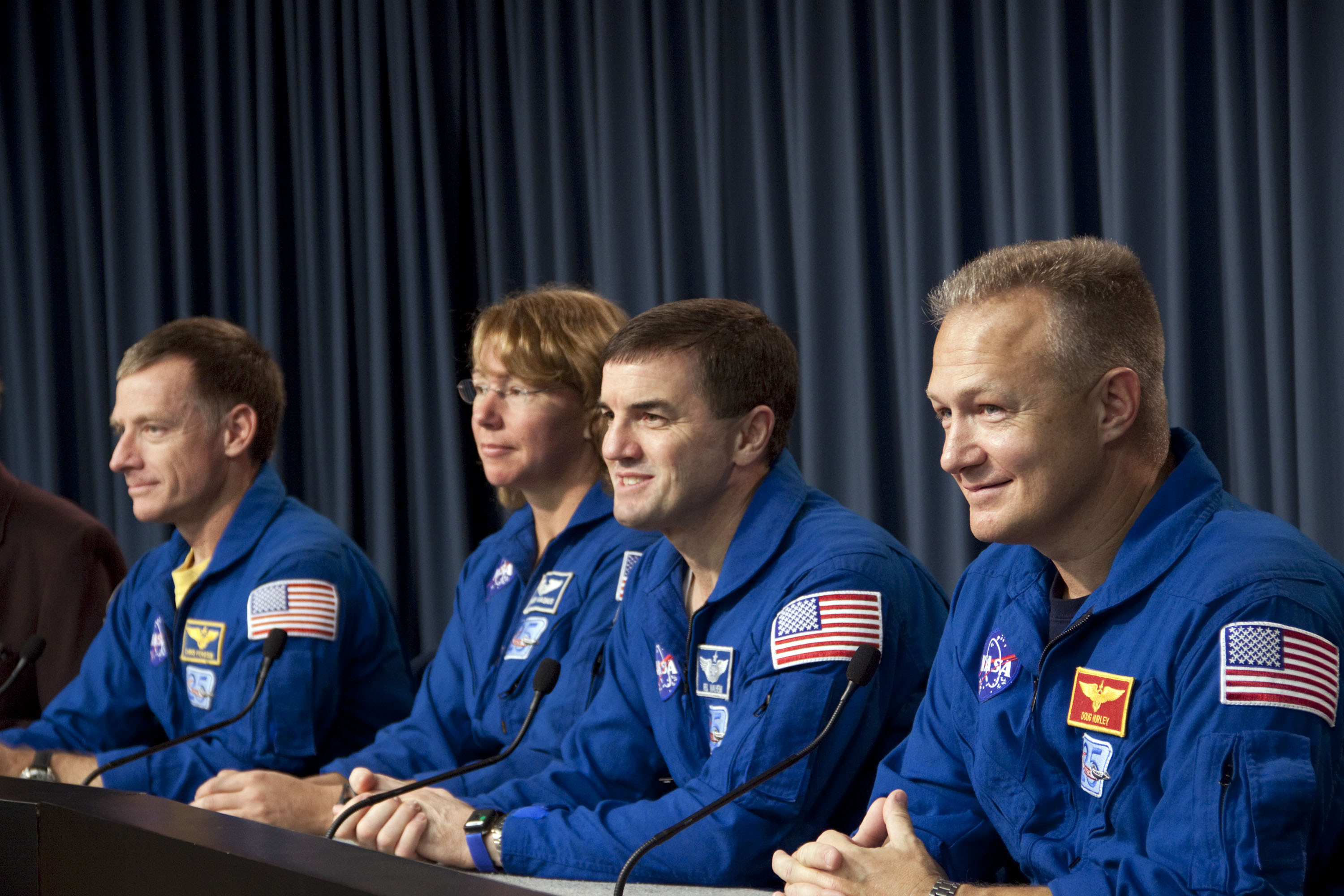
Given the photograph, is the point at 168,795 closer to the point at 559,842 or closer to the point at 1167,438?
the point at 559,842

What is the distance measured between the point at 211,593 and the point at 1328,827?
6.69 feet

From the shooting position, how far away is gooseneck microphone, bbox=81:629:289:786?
221 centimetres

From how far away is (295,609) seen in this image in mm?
2547

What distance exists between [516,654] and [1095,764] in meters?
1.21

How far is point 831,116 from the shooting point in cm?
337

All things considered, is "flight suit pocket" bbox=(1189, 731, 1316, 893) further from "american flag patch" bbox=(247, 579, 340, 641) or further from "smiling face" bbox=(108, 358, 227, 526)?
"smiling face" bbox=(108, 358, 227, 526)

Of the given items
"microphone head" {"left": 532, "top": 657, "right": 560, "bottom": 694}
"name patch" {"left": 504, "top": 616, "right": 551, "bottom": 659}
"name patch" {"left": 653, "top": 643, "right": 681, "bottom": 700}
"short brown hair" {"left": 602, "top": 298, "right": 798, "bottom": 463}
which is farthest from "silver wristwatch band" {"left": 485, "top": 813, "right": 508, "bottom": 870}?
"short brown hair" {"left": 602, "top": 298, "right": 798, "bottom": 463}

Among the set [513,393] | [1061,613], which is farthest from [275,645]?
[1061,613]

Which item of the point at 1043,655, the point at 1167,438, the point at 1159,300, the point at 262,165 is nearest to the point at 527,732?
the point at 1043,655

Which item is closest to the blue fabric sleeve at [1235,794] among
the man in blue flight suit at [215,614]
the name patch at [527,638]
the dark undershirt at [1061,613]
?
the dark undershirt at [1061,613]

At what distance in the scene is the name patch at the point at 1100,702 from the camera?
1.45 metres

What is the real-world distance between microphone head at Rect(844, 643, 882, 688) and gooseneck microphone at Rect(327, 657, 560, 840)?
494 mm

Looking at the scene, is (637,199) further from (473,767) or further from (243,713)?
(473,767)

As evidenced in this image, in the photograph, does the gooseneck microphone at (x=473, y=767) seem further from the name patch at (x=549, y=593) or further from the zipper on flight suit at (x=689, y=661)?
the name patch at (x=549, y=593)
